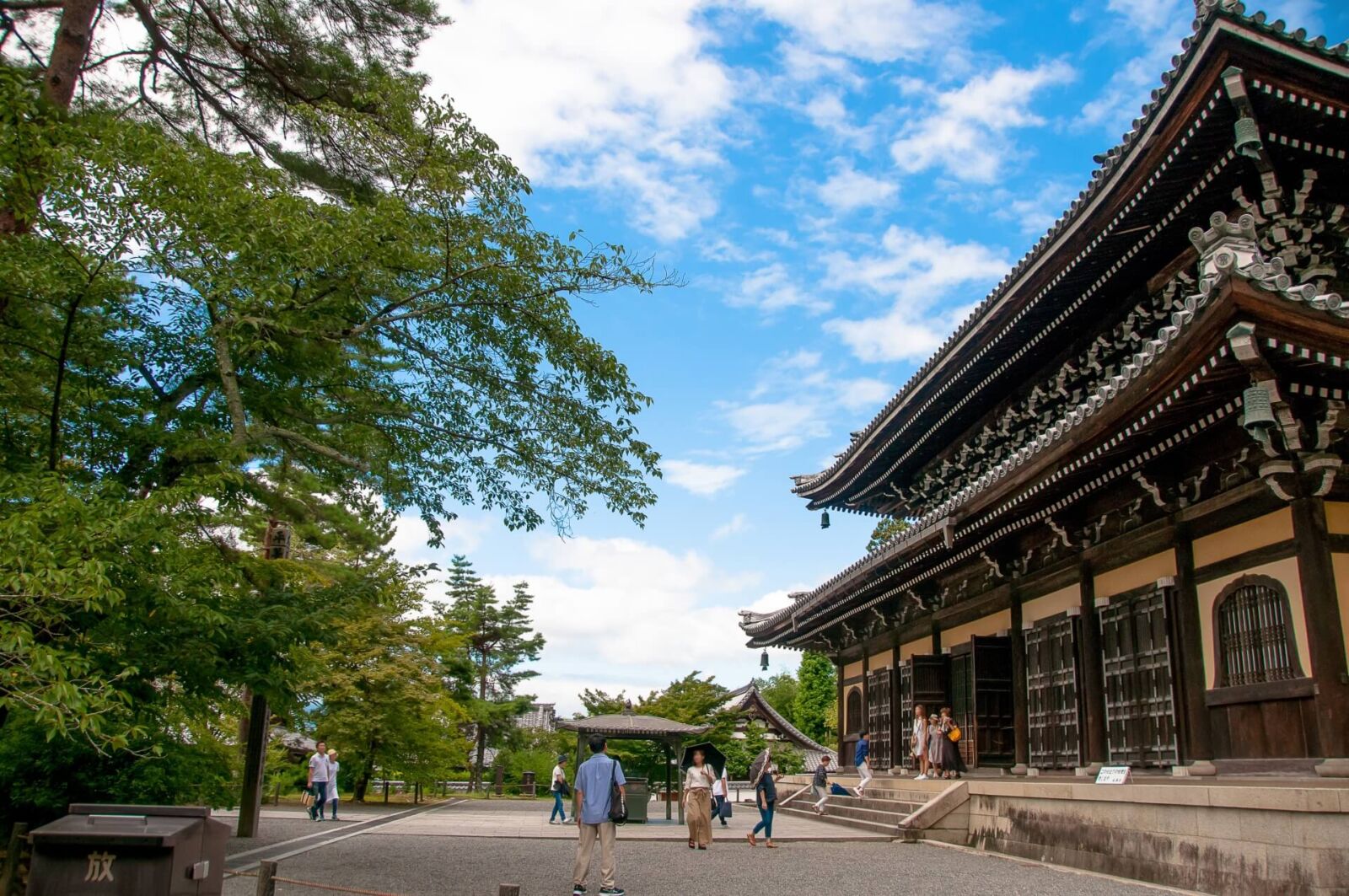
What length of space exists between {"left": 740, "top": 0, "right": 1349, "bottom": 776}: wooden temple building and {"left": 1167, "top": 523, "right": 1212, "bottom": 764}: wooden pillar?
0.03 metres

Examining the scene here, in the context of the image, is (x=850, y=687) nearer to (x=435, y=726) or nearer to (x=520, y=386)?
(x=435, y=726)

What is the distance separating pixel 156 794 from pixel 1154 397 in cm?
1083

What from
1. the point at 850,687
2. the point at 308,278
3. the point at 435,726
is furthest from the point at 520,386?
the point at 435,726

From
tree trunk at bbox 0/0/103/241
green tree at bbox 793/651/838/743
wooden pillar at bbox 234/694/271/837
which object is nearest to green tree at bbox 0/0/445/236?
tree trunk at bbox 0/0/103/241

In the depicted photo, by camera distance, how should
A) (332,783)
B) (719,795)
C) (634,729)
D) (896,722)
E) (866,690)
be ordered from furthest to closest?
(634,729) → (866,690) → (332,783) → (896,722) → (719,795)

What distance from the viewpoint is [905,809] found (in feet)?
51.1

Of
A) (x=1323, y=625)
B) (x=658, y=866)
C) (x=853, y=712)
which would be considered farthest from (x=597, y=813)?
(x=853, y=712)

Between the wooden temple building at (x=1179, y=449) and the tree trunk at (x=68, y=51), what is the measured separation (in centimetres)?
1223

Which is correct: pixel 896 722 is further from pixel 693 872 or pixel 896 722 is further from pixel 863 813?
pixel 693 872

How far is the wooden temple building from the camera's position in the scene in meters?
8.08

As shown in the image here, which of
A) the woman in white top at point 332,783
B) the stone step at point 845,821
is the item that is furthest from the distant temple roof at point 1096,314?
the woman in white top at point 332,783

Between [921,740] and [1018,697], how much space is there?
2623 millimetres

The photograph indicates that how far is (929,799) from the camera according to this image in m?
14.7

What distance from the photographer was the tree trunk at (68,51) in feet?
35.7
